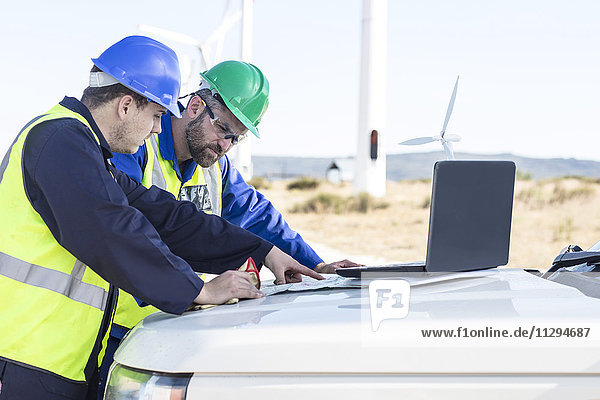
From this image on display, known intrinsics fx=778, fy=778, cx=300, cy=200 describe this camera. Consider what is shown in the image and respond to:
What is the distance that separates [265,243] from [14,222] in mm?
933

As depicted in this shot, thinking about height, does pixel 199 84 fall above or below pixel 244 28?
below

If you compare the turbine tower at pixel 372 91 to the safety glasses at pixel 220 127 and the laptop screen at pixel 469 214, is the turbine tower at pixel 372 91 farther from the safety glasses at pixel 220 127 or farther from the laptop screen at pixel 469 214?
the laptop screen at pixel 469 214

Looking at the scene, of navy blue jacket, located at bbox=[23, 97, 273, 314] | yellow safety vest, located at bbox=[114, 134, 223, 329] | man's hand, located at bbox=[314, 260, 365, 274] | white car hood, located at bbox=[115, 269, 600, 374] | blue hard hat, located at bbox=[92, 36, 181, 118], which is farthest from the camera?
man's hand, located at bbox=[314, 260, 365, 274]

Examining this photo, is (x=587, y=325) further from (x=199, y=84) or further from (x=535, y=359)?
(x=199, y=84)

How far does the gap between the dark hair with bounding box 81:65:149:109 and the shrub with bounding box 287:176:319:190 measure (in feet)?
110

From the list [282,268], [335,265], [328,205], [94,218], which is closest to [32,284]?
[94,218]

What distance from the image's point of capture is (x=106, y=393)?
6.37 ft

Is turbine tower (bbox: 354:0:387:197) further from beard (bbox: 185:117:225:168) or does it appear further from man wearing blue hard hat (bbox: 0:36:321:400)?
man wearing blue hard hat (bbox: 0:36:321:400)

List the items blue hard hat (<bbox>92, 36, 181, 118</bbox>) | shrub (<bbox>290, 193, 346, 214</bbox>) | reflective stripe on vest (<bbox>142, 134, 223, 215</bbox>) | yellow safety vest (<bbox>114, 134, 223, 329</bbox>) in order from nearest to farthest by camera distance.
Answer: blue hard hat (<bbox>92, 36, 181, 118</bbox>), yellow safety vest (<bbox>114, 134, 223, 329</bbox>), reflective stripe on vest (<bbox>142, 134, 223, 215</bbox>), shrub (<bbox>290, 193, 346, 214</bbox>)

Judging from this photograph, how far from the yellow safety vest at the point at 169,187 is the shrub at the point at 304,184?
106 ft

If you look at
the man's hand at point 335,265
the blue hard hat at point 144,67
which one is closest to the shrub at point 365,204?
the man's hand at point 335,265

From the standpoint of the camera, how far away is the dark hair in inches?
95.2

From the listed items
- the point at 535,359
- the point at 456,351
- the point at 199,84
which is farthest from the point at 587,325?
the point at 199,84

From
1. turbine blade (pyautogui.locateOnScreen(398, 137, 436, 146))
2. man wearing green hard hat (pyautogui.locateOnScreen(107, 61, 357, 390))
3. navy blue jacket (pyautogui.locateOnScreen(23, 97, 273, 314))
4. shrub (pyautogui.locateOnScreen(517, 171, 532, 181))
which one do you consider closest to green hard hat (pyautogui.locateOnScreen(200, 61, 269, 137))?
man wearing green hard hat (pyautogui.locateOnScreen(107, 61, 357, 390))
